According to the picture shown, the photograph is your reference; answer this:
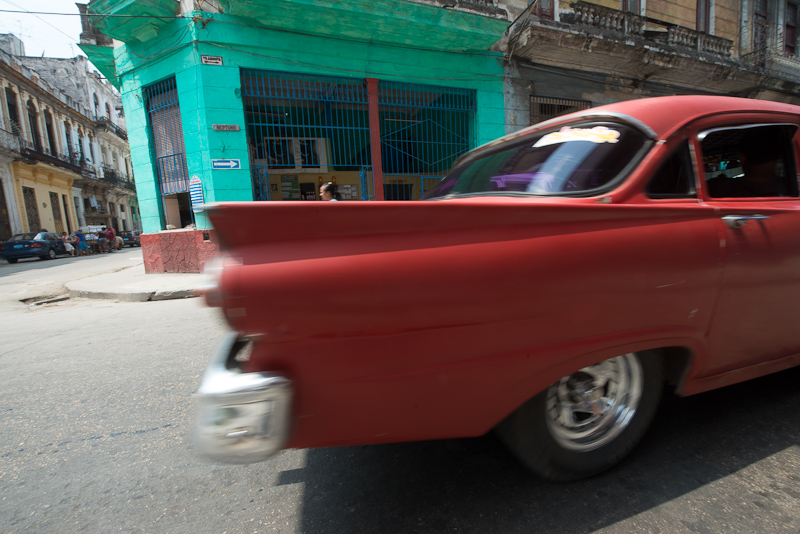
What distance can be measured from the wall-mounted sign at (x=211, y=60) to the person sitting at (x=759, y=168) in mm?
8433

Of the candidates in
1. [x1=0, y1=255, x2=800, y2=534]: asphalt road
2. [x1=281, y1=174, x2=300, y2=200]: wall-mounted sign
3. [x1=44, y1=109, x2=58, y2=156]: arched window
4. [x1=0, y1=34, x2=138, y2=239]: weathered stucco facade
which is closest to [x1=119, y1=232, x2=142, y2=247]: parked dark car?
[x1=0, y1=34, x2=138, y2=239]: weathered stucco facade

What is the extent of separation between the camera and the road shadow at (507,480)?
1.44 m

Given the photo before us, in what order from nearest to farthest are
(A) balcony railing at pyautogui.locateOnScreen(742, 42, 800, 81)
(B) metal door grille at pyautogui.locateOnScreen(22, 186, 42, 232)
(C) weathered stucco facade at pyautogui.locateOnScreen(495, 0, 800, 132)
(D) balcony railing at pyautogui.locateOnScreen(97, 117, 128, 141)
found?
(C) weathered stucco facade at pyautogui.locateOnScreen(495, 0, 800, 132) → (A) balcony railing at pyautogui.locateOnScreen(742, 42, 800, 81) → (B) metal door grille at pyautogui.locateOnScreen(22, 186, 42, 232) → (D) balcony railing at pyautogui.locateOnScreen(97, 117, 128, 141)

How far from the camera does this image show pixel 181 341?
12.4 feet

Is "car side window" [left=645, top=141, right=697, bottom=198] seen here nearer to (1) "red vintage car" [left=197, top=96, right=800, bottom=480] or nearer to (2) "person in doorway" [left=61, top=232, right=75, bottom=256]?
(1) "red vintage car" [left=197, top=96, right=800, bottom=480]

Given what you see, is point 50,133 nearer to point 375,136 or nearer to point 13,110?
point 13,110

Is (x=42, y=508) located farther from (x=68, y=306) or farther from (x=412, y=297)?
(x=68, y=306)

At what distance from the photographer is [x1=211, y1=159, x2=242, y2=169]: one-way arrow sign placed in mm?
7622

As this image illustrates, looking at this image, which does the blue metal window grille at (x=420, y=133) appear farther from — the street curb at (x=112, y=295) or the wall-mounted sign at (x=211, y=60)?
the street curb at (x=112, y=295)

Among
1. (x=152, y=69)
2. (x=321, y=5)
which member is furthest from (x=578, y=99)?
(x=152, y=69)

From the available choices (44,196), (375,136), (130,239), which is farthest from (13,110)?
(375,136)

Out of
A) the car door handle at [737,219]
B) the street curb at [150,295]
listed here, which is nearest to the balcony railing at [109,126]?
the street curb at [150,295]

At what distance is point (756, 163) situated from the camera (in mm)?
2172

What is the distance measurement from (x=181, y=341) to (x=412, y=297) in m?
3.48
